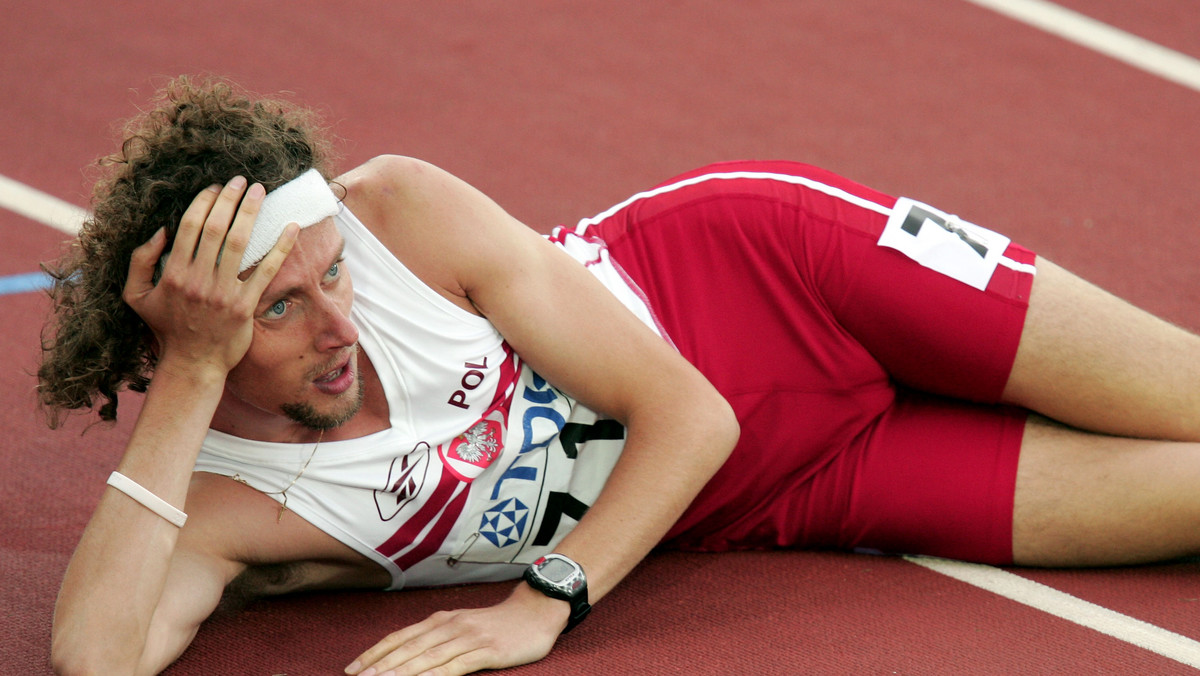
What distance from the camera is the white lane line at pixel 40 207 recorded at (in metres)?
4.30

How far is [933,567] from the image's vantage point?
2.71m

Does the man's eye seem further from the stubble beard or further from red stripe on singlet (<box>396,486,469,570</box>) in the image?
red stripe on singlet (<box>396,486,469,570</box>)

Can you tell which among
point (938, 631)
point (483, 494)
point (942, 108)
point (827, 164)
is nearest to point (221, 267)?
point (483, 494)

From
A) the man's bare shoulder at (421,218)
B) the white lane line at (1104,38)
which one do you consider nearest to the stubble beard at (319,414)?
the man's bare shoulder at (421,218)

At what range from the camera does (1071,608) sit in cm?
254

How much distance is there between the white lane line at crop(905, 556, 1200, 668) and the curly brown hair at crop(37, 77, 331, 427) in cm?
150

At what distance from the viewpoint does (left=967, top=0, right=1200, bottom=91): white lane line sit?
5.28 m

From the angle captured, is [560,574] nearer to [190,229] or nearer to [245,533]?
[245,533]

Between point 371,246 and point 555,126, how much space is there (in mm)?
2796

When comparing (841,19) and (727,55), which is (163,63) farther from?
(841,19)

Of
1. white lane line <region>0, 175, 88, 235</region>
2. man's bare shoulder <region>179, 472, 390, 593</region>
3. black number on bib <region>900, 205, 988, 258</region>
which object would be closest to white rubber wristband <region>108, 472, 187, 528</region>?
man's bare shoulder <region>179, 472, 390, 593</region>

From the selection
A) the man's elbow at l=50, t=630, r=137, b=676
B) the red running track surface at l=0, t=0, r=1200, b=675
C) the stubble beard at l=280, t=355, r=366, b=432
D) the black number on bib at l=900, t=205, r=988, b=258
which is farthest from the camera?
the black number on bib at l=900, t=205, r=988, b=258

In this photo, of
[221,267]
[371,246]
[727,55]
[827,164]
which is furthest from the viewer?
[727,55]

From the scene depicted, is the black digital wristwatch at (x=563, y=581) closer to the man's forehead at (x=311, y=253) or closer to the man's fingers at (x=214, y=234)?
the man's forehead at (x=311, y=253)
